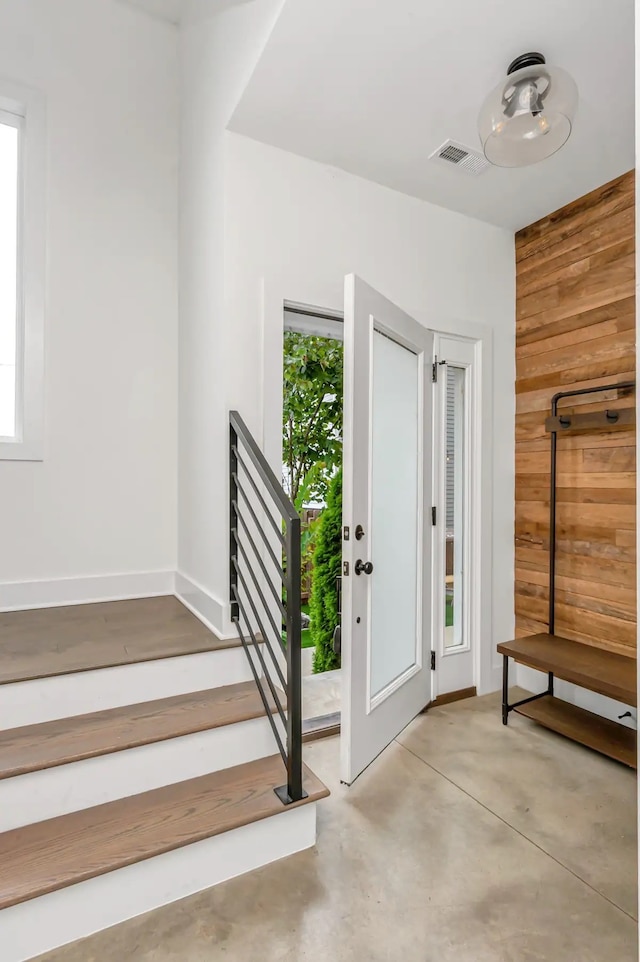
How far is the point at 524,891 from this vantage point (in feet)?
5.15

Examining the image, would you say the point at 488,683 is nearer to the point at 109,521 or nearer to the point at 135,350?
the point at 109,521

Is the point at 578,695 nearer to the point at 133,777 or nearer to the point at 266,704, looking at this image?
the point at 266,704

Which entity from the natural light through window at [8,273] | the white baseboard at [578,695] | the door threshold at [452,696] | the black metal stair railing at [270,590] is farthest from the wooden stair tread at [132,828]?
the natural light through window at [8,273]

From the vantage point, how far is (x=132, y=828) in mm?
1551

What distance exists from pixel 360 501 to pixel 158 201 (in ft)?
6.95

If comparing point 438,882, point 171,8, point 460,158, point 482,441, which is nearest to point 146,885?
point 438,882

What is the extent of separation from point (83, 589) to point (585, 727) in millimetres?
2533

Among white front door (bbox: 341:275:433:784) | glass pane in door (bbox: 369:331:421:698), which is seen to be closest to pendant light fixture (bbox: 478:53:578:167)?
white front door (bbox: 341:275:433:784)

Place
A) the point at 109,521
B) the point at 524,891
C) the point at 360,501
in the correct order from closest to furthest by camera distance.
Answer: the point at 524,891
the point at 360,501
the point at 109,521

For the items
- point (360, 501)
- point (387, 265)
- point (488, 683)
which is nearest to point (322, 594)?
point (488, 683)

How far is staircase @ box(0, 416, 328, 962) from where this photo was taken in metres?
1.41

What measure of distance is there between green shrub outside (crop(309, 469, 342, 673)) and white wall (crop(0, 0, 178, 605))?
1.07 m

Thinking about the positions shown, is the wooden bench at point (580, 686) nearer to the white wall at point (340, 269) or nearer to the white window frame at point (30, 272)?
the white wall at point (340, 269)

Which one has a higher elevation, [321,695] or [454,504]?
[454,504]
